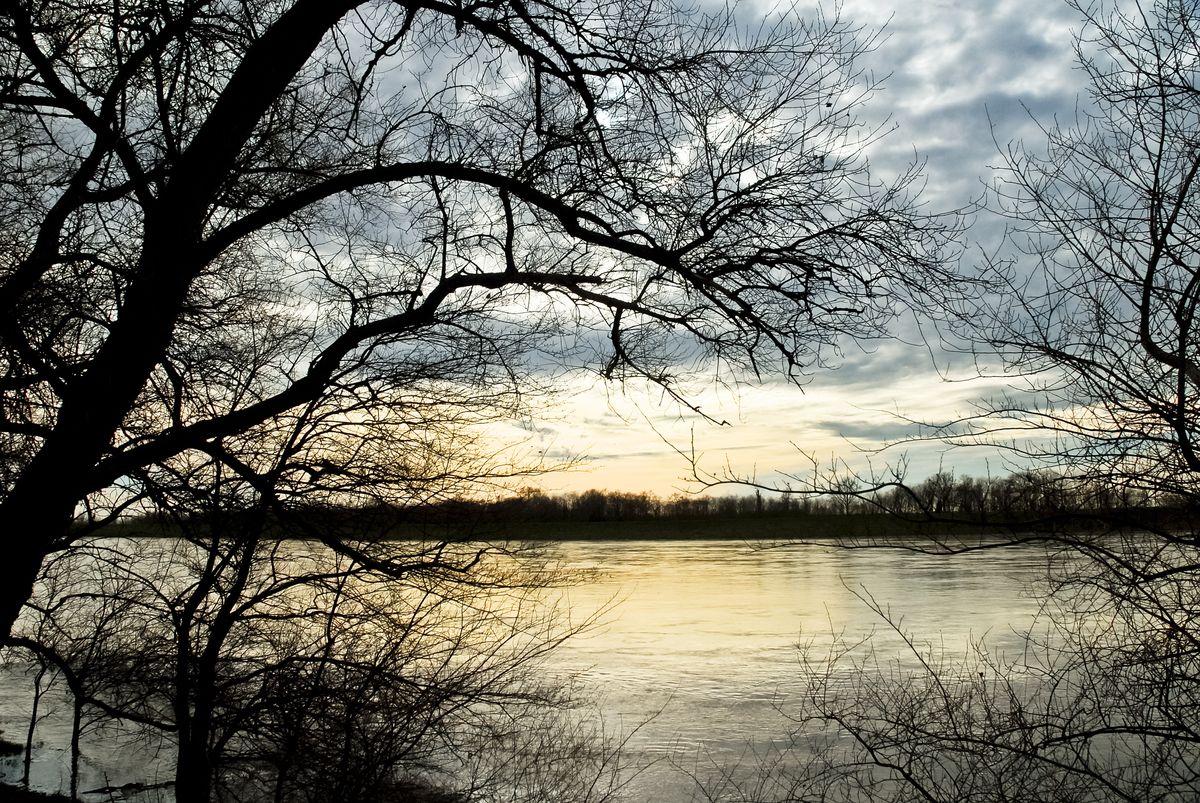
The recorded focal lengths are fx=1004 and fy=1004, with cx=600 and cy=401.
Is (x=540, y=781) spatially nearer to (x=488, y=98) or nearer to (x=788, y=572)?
(x=488, y=98)

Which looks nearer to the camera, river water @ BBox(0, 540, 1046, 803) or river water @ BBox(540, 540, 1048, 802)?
river water @ BBox(0, 540, 1046, 803)

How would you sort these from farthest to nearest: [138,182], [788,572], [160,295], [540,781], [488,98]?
[788,572], [540,781], [488,98], [138,182], [160,295]

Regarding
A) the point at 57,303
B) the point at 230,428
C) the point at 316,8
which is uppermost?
the point at 316,8

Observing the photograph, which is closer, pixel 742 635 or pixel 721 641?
pixel 721 641

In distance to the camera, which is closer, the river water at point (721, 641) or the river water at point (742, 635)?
the river water at point (721, 641)

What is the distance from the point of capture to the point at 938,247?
6.25 meters

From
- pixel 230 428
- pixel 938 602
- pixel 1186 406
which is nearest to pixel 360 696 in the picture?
pixel 230 428

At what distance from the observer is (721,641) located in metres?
27.8

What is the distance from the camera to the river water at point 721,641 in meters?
15.9

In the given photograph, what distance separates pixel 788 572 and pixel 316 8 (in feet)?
155

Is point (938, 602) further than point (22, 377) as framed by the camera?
Yes

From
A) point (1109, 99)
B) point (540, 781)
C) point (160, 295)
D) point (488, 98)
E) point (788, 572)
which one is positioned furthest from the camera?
point (788, 572)

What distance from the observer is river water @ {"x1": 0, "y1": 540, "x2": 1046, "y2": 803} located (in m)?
15.9

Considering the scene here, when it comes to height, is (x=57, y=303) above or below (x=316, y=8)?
below
